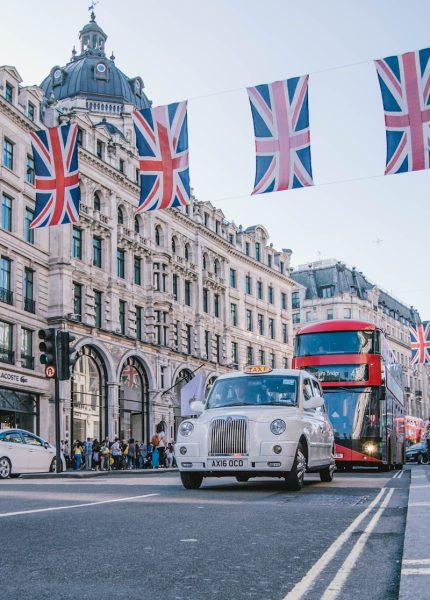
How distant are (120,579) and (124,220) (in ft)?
146

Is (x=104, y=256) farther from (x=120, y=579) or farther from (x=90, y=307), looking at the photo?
(x=120, y=579)

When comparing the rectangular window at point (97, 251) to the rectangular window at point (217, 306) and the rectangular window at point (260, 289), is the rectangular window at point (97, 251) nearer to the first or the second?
the rectangular window at point (217, 306)

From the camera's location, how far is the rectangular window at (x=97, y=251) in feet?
148

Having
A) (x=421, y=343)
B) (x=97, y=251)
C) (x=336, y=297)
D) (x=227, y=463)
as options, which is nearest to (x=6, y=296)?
(x=97, y=251)

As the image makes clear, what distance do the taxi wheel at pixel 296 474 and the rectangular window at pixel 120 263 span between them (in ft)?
114

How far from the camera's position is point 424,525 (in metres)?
6.89

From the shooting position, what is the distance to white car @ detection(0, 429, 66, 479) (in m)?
23.2

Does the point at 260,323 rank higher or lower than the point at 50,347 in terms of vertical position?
higher

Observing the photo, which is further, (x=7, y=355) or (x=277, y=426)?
(x=7, y=355)

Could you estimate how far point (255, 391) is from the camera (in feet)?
46.7

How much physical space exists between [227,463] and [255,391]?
5.95 feet

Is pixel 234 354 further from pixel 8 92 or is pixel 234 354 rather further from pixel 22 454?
pixel 22 454

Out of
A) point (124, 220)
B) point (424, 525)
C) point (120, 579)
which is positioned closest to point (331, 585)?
point (120, 579)

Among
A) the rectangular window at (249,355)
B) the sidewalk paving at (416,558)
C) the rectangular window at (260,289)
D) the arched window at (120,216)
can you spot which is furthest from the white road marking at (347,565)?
the rectangular window at (260,289)
